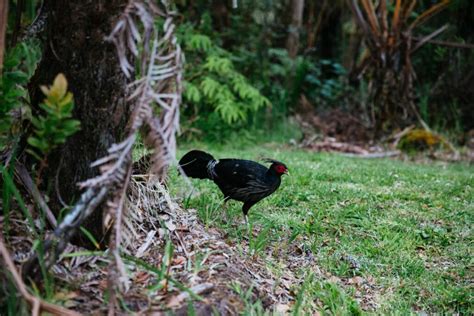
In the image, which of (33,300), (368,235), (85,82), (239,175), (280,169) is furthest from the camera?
(368,235)

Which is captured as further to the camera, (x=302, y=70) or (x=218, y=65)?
(x=302, y=70)

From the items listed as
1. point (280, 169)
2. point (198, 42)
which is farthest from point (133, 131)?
point (198, 42)

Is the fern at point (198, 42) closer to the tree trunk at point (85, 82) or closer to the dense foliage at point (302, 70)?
the dense foliage at point (302, 70)

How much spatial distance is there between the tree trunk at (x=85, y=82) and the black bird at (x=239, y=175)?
1.39 meters

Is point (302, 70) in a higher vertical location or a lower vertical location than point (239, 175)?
higher

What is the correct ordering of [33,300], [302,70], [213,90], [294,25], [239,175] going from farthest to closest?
[294,25] → [302,70] → [213,90] → [239,175] → [33,300]

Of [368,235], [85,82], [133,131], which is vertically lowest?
[368,235]

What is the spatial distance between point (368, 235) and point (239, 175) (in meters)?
1.24

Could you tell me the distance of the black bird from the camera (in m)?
4.24

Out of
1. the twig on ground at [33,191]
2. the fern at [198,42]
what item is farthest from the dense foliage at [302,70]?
the twig on ground at [33,191]

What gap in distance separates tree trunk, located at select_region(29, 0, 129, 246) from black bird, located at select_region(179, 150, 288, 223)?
139cm

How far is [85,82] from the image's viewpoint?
2.79 meters

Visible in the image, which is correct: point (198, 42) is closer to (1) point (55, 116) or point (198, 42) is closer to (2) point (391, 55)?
(2) point (391, 55)

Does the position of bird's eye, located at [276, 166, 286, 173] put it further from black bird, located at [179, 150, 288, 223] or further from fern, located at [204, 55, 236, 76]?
fern, located at [204, 55, 236, 76]
